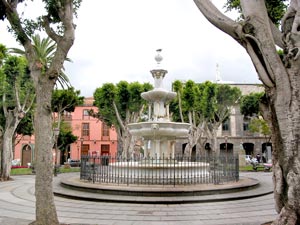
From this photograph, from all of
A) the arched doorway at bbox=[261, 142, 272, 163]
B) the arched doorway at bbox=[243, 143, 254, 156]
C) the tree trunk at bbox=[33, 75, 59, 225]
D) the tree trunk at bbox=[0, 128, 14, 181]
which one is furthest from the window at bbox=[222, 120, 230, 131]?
the tree trunk at bbox=[33, 75, 59, 225]

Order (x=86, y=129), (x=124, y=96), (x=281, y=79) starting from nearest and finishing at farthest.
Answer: (x=281, y=79), (x=124, y=96), (x=86, y=129)

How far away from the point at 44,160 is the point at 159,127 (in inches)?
331

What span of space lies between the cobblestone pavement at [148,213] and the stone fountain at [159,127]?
493 cm

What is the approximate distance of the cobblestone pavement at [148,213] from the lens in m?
7.13

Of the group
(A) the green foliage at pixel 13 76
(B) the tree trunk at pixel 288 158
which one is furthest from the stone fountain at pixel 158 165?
(A) the green foliage at pixel 13 76

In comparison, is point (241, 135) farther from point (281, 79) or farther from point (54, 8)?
point (54, 8)

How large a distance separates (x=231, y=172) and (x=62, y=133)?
31.5 metres

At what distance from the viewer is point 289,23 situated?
6059 millimetres

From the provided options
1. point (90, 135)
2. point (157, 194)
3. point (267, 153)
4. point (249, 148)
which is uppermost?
point (90, 135)

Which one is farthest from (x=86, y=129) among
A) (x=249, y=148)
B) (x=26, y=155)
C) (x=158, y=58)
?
(x=158, y=58)

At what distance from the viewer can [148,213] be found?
807 cm

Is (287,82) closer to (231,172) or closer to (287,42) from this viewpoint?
(287,42)

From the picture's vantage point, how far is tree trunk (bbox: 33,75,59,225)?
5793 millimetres

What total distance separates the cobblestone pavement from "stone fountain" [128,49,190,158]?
493cm
